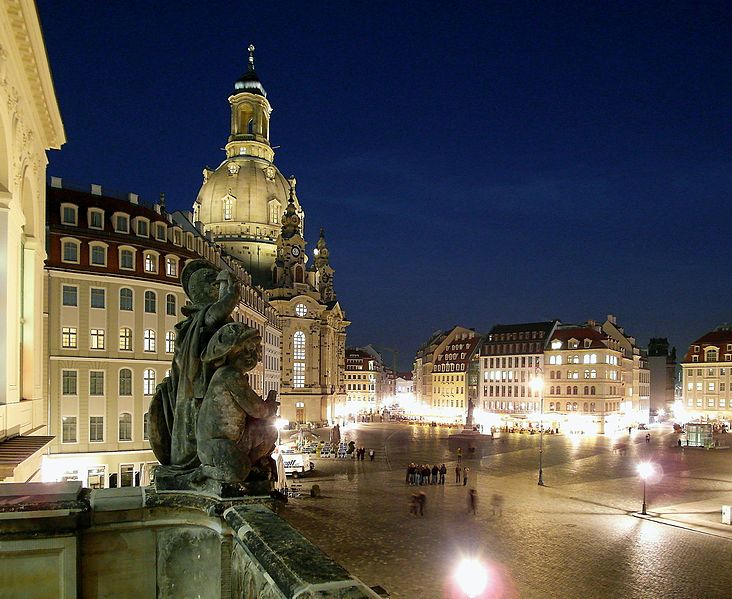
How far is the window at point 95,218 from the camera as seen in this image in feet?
128

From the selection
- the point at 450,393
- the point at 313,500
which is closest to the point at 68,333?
the point at 313,500

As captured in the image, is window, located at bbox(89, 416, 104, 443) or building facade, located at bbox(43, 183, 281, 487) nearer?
building facade, located at bbox(43, 183, 281, 487)

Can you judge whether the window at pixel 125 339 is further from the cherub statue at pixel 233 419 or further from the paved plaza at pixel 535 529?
the cherub statue at pixel 233 419

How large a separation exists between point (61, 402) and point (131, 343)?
5.06 meters

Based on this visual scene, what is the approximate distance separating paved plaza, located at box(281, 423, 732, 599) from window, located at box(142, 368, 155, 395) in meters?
11.1

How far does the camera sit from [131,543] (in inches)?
250

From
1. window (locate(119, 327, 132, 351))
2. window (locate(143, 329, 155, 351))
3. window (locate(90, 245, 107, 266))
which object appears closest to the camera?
window (locate(90, 245, 107, 266))

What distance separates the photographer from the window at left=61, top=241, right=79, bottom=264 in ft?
122

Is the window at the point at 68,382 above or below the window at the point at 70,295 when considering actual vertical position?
below

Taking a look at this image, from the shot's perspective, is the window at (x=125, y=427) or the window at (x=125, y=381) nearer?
the window at (x=125, y=427)

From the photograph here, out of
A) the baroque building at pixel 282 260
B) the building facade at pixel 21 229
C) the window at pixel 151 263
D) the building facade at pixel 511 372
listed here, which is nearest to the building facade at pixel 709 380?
the building facade at pixel 511 372

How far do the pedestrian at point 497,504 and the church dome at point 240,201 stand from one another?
73.0m

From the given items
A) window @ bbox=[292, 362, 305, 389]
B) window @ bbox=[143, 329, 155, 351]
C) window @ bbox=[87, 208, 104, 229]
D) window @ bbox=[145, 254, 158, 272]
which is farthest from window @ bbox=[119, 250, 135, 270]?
window @ bbox=[292, 362, 305, 389]

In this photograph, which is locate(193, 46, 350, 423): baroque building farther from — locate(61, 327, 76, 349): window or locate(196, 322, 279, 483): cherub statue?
locate(196, 322, 279, 483): cherub statue
